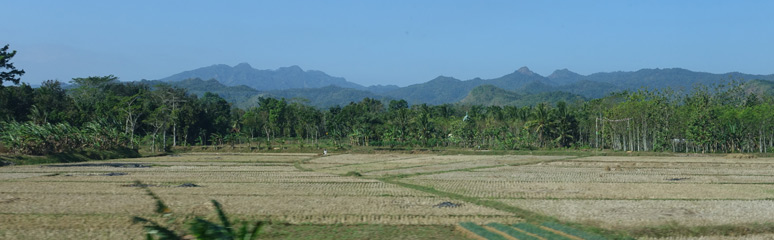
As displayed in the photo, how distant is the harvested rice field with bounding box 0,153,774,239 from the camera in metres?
13.4

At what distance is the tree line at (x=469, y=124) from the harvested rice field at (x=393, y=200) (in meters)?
22.0

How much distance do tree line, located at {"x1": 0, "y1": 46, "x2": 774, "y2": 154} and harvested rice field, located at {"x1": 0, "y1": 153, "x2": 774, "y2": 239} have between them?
72.0 feet

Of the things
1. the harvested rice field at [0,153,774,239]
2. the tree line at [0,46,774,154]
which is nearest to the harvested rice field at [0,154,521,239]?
the harvested rice field at [0,153,774,239]

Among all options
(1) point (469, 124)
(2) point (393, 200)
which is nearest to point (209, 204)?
(2) point (393, 200)

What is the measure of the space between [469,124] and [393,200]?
55638 millimetres

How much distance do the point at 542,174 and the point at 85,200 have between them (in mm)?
19770

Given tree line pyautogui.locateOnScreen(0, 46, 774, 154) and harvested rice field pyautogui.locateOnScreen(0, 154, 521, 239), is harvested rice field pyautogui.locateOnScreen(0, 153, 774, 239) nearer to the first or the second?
harvested rice field pyautogui.locateOnScreen(0, 154, 521, 239)

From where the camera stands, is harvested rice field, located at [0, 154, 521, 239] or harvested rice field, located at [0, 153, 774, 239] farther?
harvested rice field, located at [0, 154, 521, 239]

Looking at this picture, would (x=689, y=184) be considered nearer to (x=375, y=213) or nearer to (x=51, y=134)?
(x=375, y=213)

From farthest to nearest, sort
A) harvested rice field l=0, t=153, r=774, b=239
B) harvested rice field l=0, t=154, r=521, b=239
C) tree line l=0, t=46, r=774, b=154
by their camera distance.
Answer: tree line l=0, t=46, r=774, b=154 → harvested rice field l=0, t=154, r=521, b=239 → harvested rice field l=0, t=153, r=774, b=239

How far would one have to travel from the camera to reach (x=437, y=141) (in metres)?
68.3

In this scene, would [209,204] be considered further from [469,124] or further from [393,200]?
[469,124]

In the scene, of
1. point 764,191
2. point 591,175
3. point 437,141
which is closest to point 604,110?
point 437,141

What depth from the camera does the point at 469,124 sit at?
7238cm
